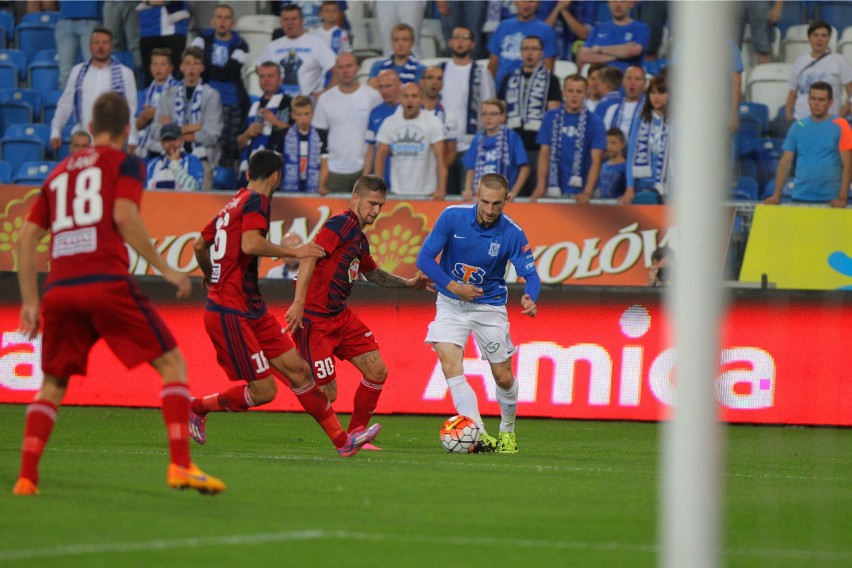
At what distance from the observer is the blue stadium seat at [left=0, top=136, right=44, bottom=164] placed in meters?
19.8

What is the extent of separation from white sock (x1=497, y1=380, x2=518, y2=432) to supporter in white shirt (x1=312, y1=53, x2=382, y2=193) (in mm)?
6690

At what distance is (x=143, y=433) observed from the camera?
12352 mm

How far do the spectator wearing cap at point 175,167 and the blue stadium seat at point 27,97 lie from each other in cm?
359

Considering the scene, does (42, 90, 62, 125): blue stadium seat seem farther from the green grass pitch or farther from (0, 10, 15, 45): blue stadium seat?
the green grass pitch

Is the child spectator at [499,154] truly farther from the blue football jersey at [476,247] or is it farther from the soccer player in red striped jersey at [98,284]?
the soccer player in red striped jersey at [98,284]

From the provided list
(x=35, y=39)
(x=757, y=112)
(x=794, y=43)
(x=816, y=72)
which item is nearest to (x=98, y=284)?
(x=816, y=72)

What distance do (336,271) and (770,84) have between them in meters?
9.10

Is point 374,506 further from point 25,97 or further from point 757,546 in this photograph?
point 25,97

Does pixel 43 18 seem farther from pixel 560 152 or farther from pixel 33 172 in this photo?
pixel 560 152

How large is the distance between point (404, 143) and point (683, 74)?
12.9 metres

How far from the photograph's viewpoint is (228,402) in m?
10.8

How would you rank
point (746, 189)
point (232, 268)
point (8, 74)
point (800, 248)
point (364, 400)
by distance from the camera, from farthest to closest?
point (8, 74), point (746, 189), point (800, 248), point (364, 400), point (232, 268)

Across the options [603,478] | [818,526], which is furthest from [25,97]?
[818,526]

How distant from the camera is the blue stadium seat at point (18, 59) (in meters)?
21.1
